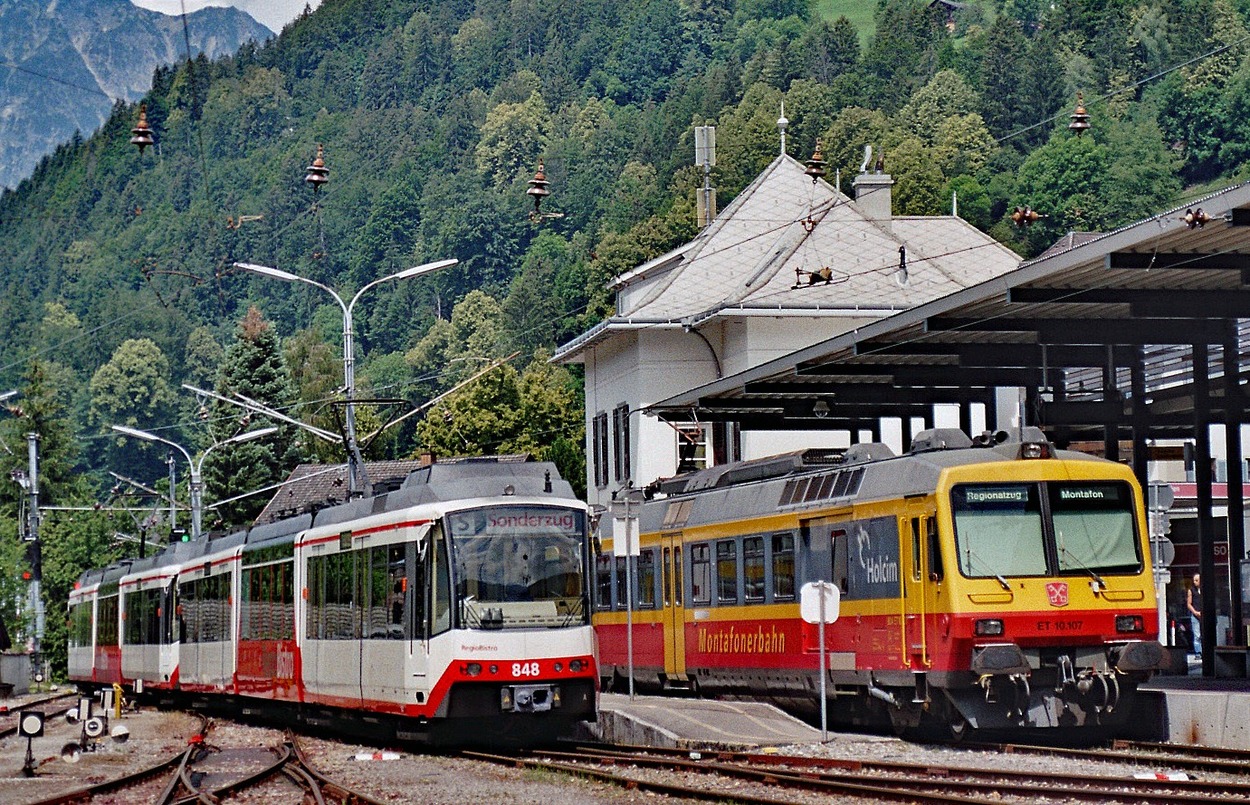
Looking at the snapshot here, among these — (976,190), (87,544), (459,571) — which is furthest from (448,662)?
(976,190)

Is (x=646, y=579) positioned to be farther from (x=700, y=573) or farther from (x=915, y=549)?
(x=915, y=549)

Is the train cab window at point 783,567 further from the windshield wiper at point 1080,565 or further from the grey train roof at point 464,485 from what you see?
the windshield wiper at point 1080,565

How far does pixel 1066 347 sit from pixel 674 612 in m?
6.92

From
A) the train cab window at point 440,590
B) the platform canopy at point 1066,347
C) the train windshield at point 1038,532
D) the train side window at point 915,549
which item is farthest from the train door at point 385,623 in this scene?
the platform canopy at point 1066,347

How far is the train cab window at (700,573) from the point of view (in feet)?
91.3

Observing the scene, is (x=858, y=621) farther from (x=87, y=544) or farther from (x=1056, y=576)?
(x=87, y=544)

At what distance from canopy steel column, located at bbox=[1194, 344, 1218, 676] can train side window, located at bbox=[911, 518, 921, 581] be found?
7.28 m

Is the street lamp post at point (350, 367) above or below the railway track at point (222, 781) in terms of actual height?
above

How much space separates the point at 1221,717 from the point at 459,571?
26.0ft

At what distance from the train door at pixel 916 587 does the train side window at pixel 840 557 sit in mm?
Result: 1635

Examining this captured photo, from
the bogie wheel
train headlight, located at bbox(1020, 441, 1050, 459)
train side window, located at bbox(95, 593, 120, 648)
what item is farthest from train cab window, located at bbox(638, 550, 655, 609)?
train side window, located at bbox(95, 593, 120, 648)

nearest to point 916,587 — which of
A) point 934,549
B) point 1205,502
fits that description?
point 934,549

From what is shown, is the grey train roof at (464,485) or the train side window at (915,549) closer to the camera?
the train side window at (915,549)

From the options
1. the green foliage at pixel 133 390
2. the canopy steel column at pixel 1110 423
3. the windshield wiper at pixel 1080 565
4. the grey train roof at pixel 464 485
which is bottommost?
the windshield wiper at pixel 1080 565
